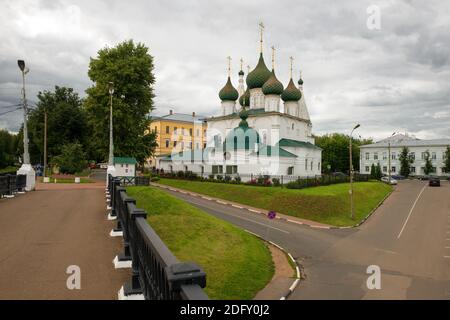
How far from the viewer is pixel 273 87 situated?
182 ft

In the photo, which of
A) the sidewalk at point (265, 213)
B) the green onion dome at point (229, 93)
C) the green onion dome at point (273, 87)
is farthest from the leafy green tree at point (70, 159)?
the green onion dome at point (273, 87)

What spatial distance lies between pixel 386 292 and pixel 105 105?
3512cm

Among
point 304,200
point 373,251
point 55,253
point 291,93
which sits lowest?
point 373,251

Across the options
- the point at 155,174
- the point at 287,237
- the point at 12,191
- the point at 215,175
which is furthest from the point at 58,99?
the point at 287,237

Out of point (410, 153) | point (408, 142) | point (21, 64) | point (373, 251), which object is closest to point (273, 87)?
point (373, 251)

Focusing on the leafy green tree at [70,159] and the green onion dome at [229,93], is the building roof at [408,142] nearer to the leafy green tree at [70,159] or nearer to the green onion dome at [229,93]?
the green onion dome at [229,93]

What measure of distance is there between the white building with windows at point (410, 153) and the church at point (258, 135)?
33.3 m

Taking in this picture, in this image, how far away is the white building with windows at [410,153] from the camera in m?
82.9

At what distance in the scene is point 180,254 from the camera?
52.9 feet

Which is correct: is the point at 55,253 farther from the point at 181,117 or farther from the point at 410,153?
the point at 410,153

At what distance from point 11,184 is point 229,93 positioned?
152ft

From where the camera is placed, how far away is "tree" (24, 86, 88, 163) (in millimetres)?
54656

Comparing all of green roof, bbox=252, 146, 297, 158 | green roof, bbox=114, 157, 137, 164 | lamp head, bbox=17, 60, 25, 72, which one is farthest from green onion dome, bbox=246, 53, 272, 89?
lamp head, bbox=17, 60, 25, 72
